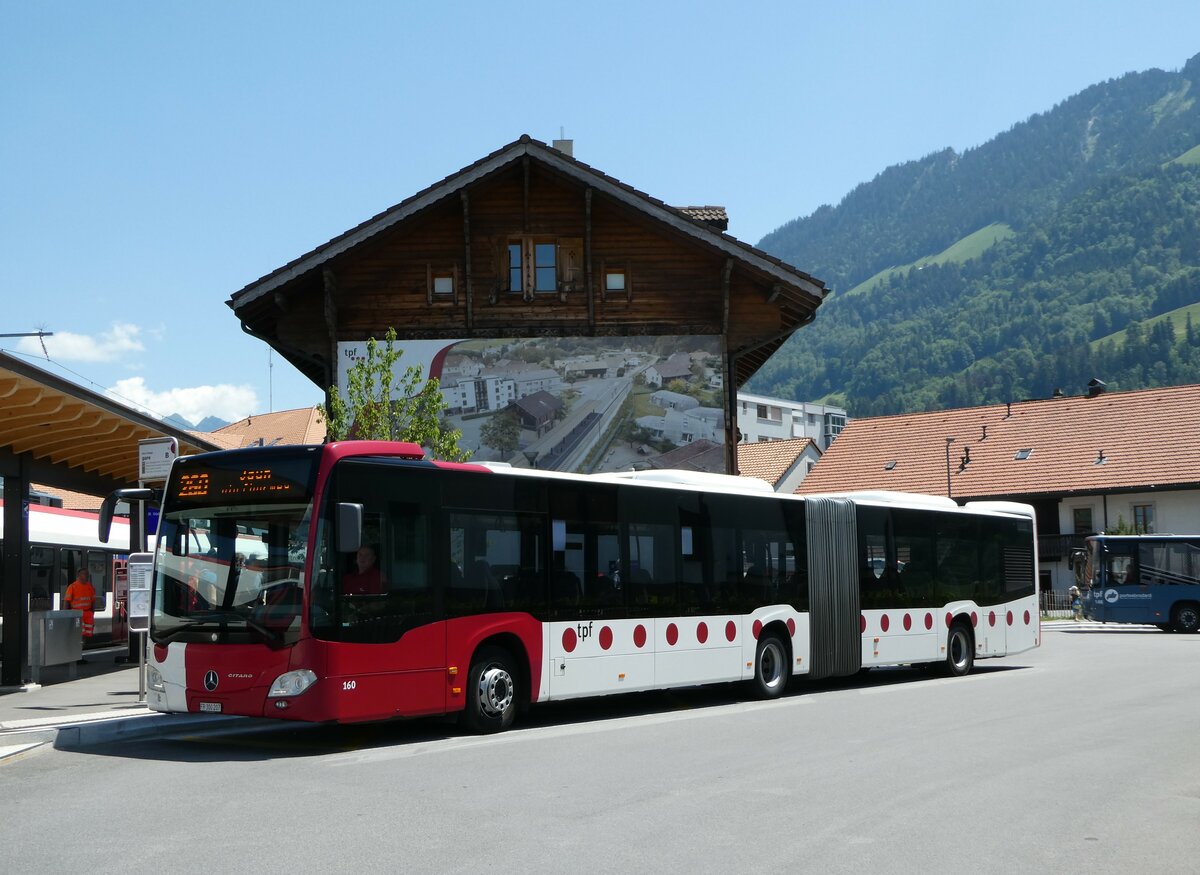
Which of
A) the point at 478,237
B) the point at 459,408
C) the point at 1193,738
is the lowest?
the point at 1193,738

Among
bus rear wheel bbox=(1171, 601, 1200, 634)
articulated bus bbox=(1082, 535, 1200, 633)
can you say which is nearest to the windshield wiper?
articulated bus bbox=(1082, 535, 1200, 633)

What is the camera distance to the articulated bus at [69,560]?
27.7 m

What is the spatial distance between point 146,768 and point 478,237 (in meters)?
20.0

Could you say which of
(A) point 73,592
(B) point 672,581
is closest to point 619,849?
(B) point 672,581

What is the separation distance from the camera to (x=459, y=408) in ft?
97.2

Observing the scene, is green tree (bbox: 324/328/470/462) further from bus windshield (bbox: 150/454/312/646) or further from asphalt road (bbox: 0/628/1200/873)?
bus windshield (bbox: 150/454/312/646)

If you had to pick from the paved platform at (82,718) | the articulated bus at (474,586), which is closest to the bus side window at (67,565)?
the paved platform at (82,718)

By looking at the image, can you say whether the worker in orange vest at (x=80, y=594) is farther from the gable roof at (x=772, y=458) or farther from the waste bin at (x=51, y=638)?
the gable roof at (x=772, y=458)

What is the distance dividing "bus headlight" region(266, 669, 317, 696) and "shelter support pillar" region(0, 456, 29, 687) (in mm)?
8500

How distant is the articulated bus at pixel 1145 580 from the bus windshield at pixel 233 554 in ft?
108

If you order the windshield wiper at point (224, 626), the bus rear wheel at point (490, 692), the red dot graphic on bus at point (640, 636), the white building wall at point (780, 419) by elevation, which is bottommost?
the bus rear wheel at point (490, 692)

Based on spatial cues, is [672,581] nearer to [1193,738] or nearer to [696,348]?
[1193,738]

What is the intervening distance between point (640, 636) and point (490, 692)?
8.48 ft

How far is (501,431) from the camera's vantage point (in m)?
29.6
